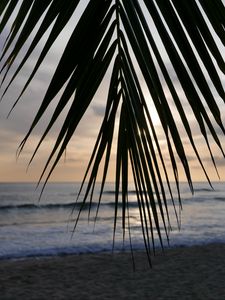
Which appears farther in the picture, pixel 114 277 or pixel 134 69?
pixel 114 277

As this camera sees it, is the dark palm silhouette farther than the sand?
No

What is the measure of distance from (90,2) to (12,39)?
6.9 inches

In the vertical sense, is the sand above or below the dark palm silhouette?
below

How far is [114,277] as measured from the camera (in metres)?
8.12

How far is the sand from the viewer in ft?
22.6

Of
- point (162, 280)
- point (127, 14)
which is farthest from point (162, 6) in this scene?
point (162, 280)

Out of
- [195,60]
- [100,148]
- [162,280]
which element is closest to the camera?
[195,60]

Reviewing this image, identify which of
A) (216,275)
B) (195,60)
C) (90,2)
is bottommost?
(216,275)

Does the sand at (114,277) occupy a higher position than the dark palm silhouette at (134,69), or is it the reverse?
the dark palm silhouette at (134,69)

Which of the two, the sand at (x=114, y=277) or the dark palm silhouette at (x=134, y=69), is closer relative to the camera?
the dark palm silhouette at (x=134, y=69)

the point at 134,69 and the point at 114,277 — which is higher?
the point at 134,69

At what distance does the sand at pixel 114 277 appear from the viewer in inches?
272

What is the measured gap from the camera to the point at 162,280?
25.8ft

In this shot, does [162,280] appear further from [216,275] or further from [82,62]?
[82,62]
